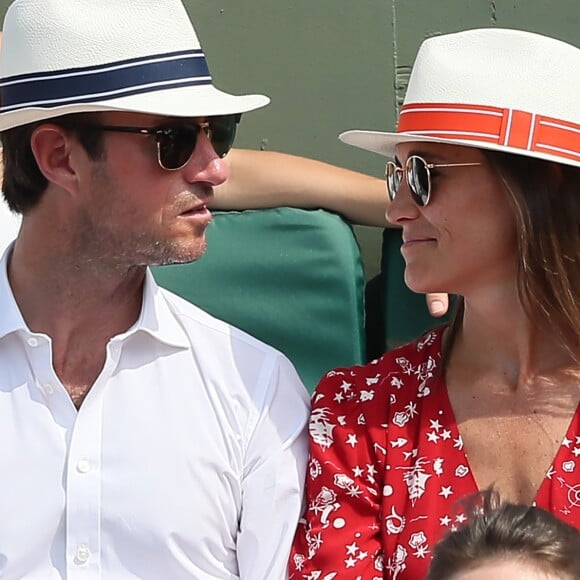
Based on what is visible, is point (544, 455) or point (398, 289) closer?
point (544, 455)

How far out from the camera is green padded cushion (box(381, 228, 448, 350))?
2729 mm

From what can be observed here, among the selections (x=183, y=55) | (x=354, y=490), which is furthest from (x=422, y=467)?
(x=183, y=55)

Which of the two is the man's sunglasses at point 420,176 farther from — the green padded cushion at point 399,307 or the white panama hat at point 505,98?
the green padded cushion at point 399,307

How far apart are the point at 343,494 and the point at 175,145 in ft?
2.20

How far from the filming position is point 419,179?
204cm

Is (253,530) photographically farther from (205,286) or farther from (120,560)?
(205,286)

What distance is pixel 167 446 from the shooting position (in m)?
2.13

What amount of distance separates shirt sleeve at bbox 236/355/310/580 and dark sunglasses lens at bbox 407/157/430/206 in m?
0.42

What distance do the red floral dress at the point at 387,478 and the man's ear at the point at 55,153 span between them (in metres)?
0.60

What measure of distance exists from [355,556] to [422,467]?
0.60ft

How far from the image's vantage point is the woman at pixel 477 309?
6.55 feet

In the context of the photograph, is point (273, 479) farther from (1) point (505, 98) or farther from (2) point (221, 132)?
(1) point (505, 98)

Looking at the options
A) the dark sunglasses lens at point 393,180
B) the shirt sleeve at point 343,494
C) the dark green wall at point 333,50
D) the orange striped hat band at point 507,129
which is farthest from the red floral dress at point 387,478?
the dark green wall at point 333,50

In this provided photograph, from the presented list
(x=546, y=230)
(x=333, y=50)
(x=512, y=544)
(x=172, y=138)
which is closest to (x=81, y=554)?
(x=172, y=138)
